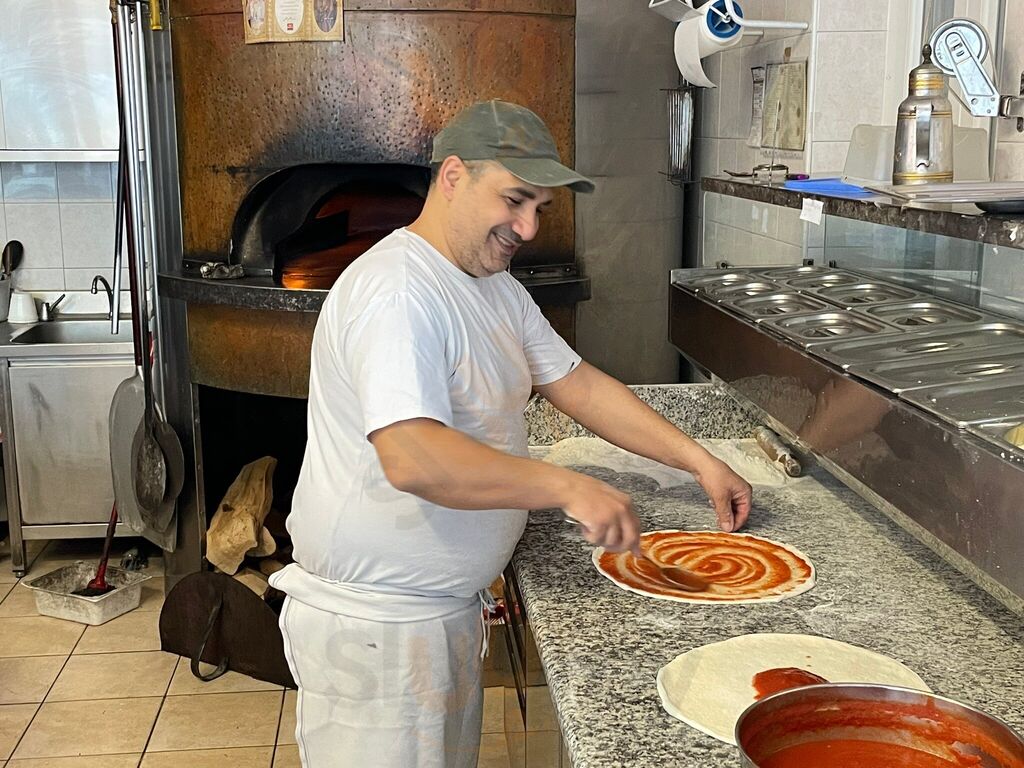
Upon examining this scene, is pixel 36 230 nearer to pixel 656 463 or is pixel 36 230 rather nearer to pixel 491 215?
pixel 656 463

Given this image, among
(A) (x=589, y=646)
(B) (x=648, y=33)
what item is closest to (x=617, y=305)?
(B) (x=648, y=33)

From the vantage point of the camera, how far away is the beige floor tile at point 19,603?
4130 mm

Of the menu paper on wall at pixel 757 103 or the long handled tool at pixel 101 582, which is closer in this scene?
the menu paper on wall at pixel 757 103

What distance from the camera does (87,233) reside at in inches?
196

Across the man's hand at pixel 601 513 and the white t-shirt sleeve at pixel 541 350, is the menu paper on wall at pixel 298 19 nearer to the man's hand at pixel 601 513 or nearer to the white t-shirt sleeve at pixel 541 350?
the white t-shirt sleeve at pixel 541 350

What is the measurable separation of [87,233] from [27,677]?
6.98ft

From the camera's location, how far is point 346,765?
6.47 feet

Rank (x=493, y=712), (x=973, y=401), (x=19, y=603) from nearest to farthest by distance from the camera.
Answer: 1. (x=973, y=401)
2. (x=493, y=712)
3. (x=19, y=603)

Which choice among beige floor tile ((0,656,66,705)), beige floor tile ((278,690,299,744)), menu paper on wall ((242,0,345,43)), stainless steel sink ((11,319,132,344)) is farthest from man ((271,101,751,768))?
stainless steel sink ((11,319,132,344))

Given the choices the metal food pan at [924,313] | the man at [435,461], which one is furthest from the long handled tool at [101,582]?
the metal food pan at [924,313]

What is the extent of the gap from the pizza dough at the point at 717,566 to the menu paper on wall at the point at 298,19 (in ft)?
6.45

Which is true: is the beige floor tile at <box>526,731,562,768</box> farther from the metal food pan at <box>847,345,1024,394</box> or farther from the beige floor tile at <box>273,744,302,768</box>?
the beige floor tile at <box>273,744,302,768</box>

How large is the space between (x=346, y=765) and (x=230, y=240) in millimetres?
2005

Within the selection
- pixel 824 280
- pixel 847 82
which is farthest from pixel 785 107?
pixel 824 280
